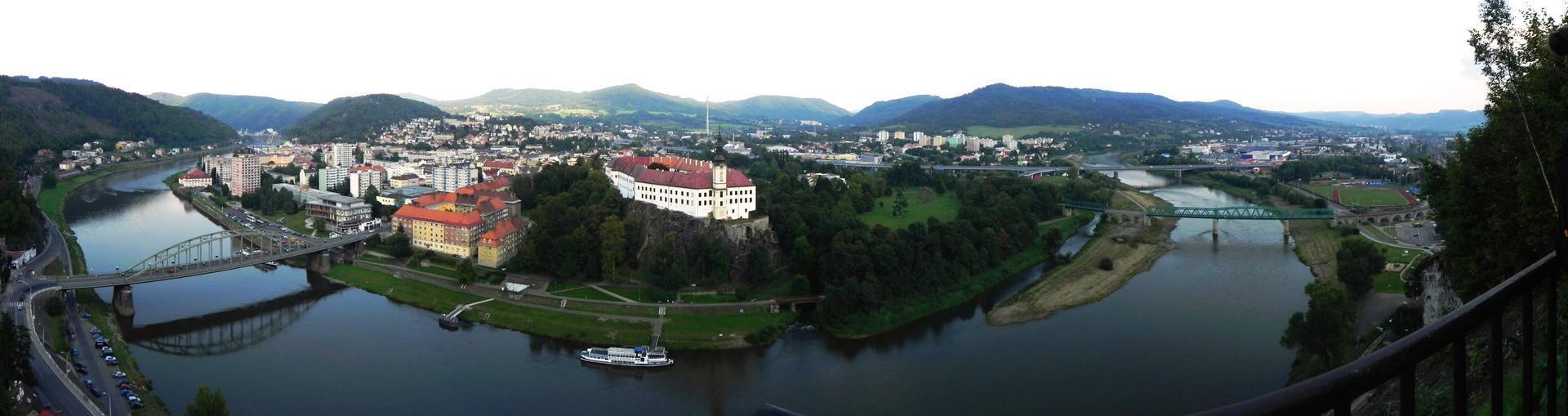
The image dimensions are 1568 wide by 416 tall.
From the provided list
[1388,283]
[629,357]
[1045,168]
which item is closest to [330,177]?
[629,357]

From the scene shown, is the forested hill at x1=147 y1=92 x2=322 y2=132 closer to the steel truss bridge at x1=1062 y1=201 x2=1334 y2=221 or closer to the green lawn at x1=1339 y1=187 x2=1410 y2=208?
the steel truss bridge at x1=1062 y1=201 x2=1334 y2=221

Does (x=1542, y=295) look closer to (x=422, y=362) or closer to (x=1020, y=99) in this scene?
(x=422, y=362)

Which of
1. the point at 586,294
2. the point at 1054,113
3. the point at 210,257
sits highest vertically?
the point at 1054,113

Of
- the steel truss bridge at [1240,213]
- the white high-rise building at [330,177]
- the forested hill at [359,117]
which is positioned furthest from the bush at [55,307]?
the forested hill at [359,117]

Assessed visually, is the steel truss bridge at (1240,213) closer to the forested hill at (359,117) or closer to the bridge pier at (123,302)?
the bridge pier at (123,302)

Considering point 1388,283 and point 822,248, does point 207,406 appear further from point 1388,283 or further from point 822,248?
point 1388,283

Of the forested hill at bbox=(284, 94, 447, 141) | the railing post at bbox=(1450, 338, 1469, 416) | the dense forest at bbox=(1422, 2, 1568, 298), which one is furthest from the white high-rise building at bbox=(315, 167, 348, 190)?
the railing post at bbox=(1450, 338, 1469, 416)

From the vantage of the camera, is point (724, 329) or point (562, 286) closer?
point (724, 329)
